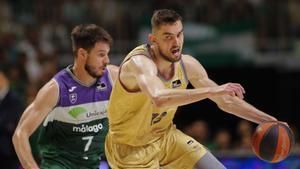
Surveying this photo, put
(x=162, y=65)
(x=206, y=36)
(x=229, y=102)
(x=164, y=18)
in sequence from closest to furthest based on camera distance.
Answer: (x=164, y=18) → (x=162, y=65) → (x=229, y=102) → (x=206, y=36)

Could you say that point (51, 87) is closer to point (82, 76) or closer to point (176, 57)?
point (82, 76)

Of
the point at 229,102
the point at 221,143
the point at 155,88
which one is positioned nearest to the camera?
the point at 155,88

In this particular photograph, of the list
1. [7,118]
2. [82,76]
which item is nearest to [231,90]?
[82,76]

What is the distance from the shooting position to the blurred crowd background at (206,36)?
11602 mm

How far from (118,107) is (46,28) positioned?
22.1 feet

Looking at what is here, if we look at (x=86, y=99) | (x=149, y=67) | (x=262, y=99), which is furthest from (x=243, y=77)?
(x=149, y=67)

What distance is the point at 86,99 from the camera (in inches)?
234

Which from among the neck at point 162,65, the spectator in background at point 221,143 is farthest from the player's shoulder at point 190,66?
the spectator in background at point 221,143

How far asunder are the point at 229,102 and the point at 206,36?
6.21 meters

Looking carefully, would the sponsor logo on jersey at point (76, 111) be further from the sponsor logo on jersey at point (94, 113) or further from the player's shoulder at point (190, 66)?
the player's shoulder at point (190, 66)

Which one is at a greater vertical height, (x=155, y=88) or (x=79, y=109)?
(x=155, y=88)

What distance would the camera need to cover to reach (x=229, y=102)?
18.1ft

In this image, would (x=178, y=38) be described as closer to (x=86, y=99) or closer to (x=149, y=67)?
(x=149, y=67)

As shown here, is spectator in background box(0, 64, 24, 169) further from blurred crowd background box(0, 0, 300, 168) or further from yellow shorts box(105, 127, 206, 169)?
blurred crowd background box(0, 0, 300, 168)
